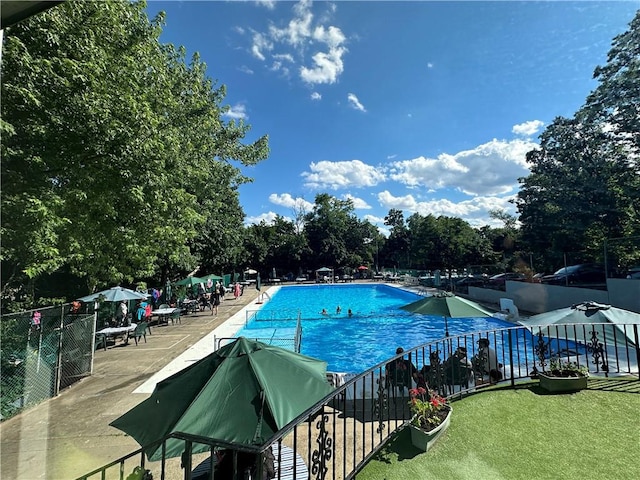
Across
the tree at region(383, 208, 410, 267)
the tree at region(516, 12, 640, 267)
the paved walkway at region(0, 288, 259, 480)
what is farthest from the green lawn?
the tree at region(383, 208, 410, 267)

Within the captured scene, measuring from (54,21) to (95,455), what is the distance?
792cm

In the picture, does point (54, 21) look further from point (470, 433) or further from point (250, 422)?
point (470, 433)

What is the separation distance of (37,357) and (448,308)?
9.83 meters

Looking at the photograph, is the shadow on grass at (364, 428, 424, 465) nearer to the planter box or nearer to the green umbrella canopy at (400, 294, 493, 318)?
the planter box

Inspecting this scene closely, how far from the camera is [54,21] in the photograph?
6.01 metres

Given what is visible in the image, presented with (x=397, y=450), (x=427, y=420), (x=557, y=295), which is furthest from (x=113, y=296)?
(x=557, y=295)

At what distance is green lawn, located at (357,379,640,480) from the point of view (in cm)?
388

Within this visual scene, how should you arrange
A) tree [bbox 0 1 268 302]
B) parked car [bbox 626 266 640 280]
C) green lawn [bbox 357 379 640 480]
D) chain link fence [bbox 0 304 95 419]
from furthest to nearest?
parked car [bbox 626 266 640 280], chain link fence [bbox 0 304 95 419], tree [bbox 0 1 268 302], green lawn [bbox 357 379 640 480]

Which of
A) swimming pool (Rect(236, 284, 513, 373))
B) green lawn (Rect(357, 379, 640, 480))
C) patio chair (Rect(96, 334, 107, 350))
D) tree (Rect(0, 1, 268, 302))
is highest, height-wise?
tree (Rect(0, 1, 268, 302))

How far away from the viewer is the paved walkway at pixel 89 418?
4.85 meters

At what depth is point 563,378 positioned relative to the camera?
5.91 meters

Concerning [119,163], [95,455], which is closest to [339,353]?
[95,455]

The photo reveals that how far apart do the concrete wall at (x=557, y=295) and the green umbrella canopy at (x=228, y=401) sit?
49.5ft

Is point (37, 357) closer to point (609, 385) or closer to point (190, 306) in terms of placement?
point (609, 385)
